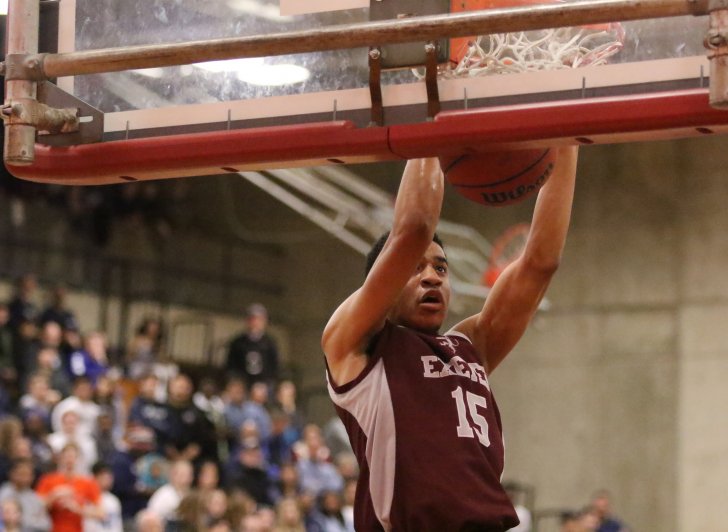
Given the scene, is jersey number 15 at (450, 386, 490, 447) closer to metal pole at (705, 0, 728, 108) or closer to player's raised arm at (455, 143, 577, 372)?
player's raised arm at (455, 143, 577, 372)

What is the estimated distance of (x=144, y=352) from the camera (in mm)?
11203

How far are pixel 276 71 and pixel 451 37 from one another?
537mm

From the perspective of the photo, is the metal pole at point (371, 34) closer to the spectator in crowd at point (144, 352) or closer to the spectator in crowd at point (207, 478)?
the spectator in crowd at point (207, 478)

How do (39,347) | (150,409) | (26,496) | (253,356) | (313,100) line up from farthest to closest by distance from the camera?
(253,356) < (39,347) < (150,409) < (26,496) < (313,100)

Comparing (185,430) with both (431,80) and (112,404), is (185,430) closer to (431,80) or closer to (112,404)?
(112,404)

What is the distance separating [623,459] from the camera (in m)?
13.7

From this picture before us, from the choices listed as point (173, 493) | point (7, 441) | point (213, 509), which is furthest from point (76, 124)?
point (173, 493)

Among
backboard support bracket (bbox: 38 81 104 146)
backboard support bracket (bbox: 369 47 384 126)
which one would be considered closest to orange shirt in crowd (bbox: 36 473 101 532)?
backboard support bracket (bbox: 38 81 104 146)

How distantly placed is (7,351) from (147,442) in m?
1.46

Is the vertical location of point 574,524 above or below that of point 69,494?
below

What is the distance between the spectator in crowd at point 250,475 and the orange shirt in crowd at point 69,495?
74.1 inches

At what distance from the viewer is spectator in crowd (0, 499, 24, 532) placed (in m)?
7.80

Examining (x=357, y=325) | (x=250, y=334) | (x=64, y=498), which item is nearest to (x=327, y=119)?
(x=357, y=325)

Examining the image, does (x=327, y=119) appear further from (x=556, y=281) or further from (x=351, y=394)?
(x=556, y=281)
